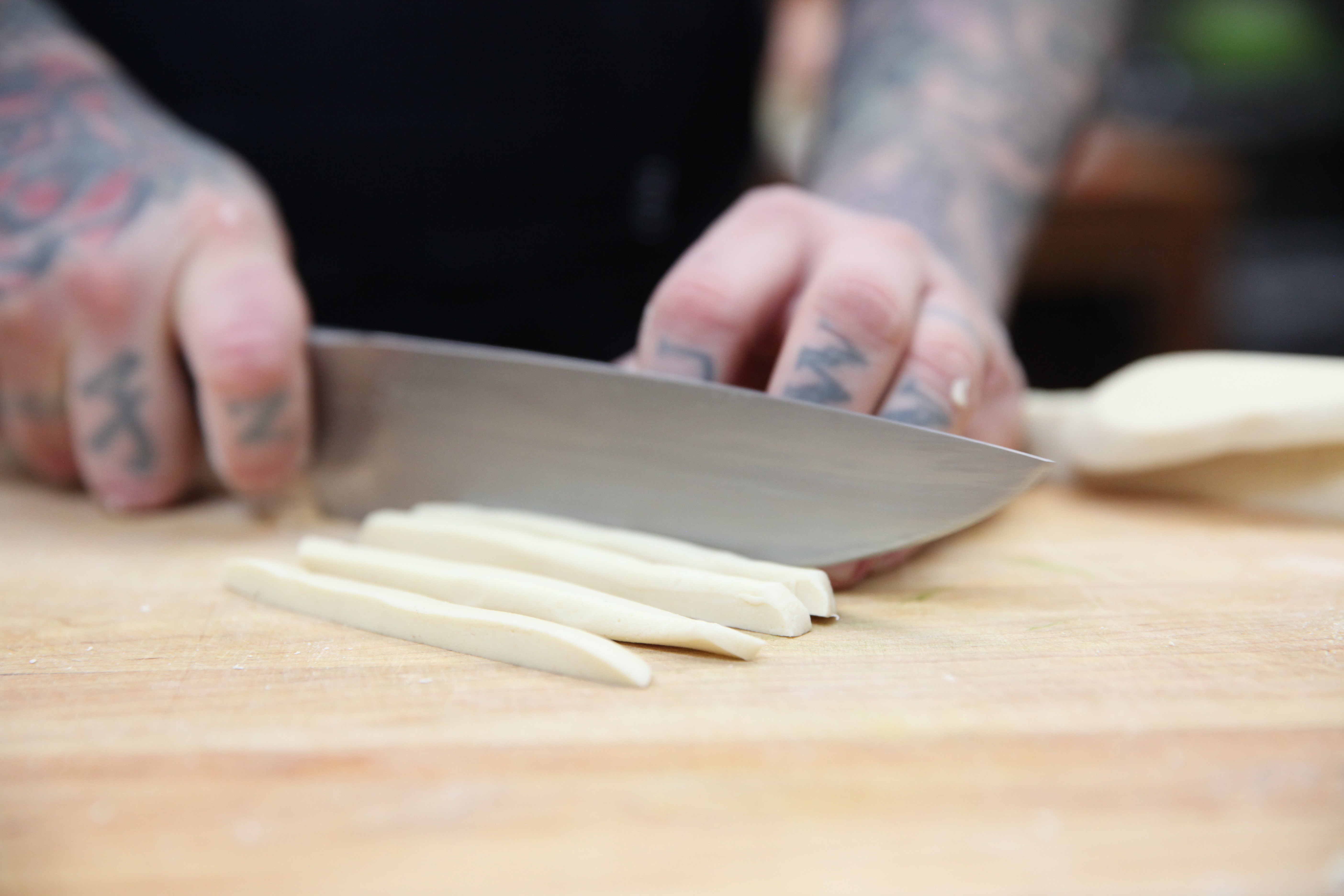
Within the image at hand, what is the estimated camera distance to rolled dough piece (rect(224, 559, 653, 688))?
37.5 inches

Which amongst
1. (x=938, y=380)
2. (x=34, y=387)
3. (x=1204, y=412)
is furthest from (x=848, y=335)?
(x=34, y=387)

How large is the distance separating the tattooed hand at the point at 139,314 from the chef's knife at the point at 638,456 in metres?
0.10

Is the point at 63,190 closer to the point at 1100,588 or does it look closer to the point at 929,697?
the point at 929,697

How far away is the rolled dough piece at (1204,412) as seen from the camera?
134cm

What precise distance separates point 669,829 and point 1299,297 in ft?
14.0

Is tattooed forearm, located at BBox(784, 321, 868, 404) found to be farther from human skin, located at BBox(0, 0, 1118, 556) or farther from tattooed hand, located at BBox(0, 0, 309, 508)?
tattooed hand, located at BBox(0, 0, 309, 508)

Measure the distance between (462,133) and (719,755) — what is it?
168 centimetres

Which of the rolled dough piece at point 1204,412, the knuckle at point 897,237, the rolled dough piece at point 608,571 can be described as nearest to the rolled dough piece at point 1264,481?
the rolled dough piece at point 1204,412

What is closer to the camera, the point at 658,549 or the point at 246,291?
the point at 658,549

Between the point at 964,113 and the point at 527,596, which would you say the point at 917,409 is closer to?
the point at 527,596

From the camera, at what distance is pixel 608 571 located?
1.12 metres

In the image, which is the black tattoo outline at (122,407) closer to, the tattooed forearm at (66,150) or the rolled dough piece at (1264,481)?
the tattooed forearm at (66,150)

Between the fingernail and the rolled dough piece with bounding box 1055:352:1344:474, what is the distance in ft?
1.32

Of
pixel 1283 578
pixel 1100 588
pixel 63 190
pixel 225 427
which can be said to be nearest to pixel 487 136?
pixel 63 190
